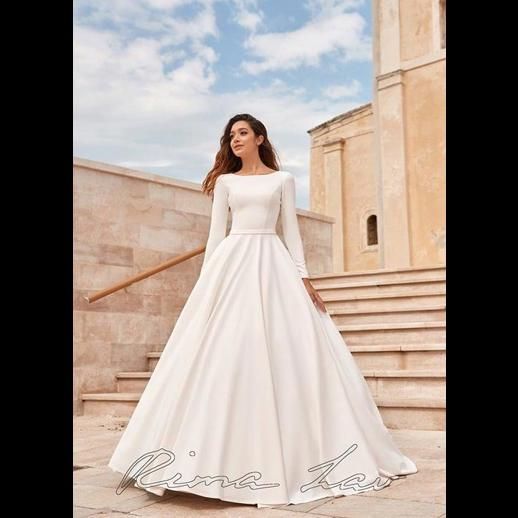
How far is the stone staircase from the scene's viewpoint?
199 inches

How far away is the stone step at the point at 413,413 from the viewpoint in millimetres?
4887

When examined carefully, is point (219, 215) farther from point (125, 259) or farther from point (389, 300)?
point (389, 300)

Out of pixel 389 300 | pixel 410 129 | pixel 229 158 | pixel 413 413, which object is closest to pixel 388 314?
pixel 389 300

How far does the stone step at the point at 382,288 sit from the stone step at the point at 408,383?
6.29ft

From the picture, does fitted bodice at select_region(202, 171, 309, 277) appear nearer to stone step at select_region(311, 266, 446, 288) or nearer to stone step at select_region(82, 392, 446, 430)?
stone step at select_region(82, 392, 446, 430)

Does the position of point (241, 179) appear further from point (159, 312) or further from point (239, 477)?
point (159, 312)

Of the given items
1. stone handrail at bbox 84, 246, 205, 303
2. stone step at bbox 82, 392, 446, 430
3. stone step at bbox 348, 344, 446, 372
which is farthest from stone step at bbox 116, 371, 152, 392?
stone step at bbox 82, 392, 446, 430

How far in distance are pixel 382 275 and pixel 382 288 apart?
663 mm

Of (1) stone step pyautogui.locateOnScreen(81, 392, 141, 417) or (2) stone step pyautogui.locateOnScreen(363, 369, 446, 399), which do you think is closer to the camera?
(2) stone step pyautogui.locateOnScreen(363, 369, 446, 399)

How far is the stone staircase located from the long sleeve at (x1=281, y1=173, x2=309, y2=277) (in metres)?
1.95
